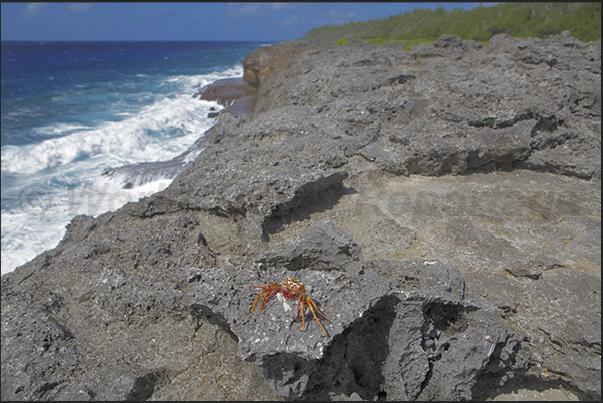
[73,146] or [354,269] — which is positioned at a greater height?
[354,269]

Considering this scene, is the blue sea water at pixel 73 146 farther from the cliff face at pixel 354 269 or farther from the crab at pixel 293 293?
the crab at pixel 293 293

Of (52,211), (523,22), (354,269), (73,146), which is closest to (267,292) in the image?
(354,269)

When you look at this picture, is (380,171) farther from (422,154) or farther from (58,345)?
(58,345)

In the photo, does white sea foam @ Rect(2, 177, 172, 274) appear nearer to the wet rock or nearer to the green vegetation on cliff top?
the wet rock

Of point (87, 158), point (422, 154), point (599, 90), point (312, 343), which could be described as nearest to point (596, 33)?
point (599, 90)

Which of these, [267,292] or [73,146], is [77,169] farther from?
[267,292]

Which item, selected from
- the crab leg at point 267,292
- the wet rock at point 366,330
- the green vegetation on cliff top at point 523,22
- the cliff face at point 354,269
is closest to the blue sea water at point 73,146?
the cliff face at point 354,269

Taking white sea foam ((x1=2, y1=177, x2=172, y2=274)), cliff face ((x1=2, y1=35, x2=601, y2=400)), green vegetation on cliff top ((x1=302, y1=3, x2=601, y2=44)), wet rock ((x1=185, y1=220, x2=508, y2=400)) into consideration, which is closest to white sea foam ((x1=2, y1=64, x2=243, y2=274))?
white sea foam ((x1=2, y1=177, x2=172, y2=274))

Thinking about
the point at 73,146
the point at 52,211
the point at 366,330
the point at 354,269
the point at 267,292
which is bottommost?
the point at 52,211
